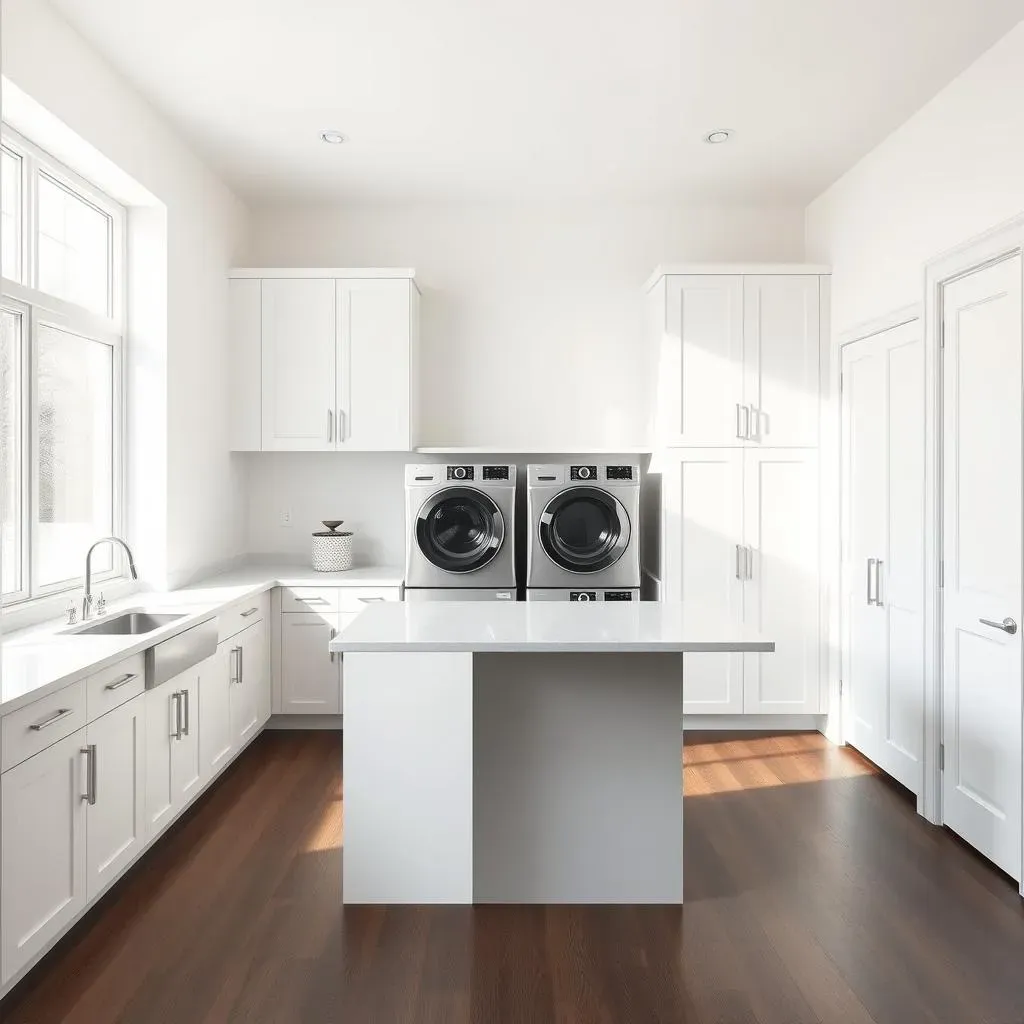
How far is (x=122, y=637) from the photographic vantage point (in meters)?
2.66

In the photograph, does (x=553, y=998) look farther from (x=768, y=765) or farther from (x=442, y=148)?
(x=442, y=148)

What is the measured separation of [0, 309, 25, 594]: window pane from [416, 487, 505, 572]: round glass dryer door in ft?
6.02

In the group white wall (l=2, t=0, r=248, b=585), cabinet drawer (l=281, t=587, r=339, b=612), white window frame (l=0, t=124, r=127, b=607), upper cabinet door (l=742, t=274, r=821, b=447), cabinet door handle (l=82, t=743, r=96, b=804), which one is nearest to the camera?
cabinet door handle (l=82, t=743, r=96, b=804)

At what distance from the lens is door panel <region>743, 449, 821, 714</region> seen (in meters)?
4.34

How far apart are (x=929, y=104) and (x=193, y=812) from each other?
4087 mm

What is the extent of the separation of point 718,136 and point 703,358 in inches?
41.9

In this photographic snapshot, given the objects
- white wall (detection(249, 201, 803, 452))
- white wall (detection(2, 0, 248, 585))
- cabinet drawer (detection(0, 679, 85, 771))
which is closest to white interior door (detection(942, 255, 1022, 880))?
white wall (detection(249, 201, 803, 452))

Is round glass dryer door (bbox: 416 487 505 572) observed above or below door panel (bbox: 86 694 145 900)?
above

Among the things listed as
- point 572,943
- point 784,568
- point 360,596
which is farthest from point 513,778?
point 784,568

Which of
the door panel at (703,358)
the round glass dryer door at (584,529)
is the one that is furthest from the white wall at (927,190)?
the round glass dryer door at (584,529)

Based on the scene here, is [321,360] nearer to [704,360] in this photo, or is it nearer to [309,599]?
[309,599]

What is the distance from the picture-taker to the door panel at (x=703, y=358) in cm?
432

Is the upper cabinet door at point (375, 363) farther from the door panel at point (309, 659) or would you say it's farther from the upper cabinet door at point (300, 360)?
the door panel at point (309, 659)

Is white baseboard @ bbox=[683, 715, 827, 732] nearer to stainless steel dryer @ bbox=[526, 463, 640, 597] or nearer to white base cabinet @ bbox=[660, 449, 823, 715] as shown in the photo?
white base cabinet @ bbox=[660, 449, 823, 715]
